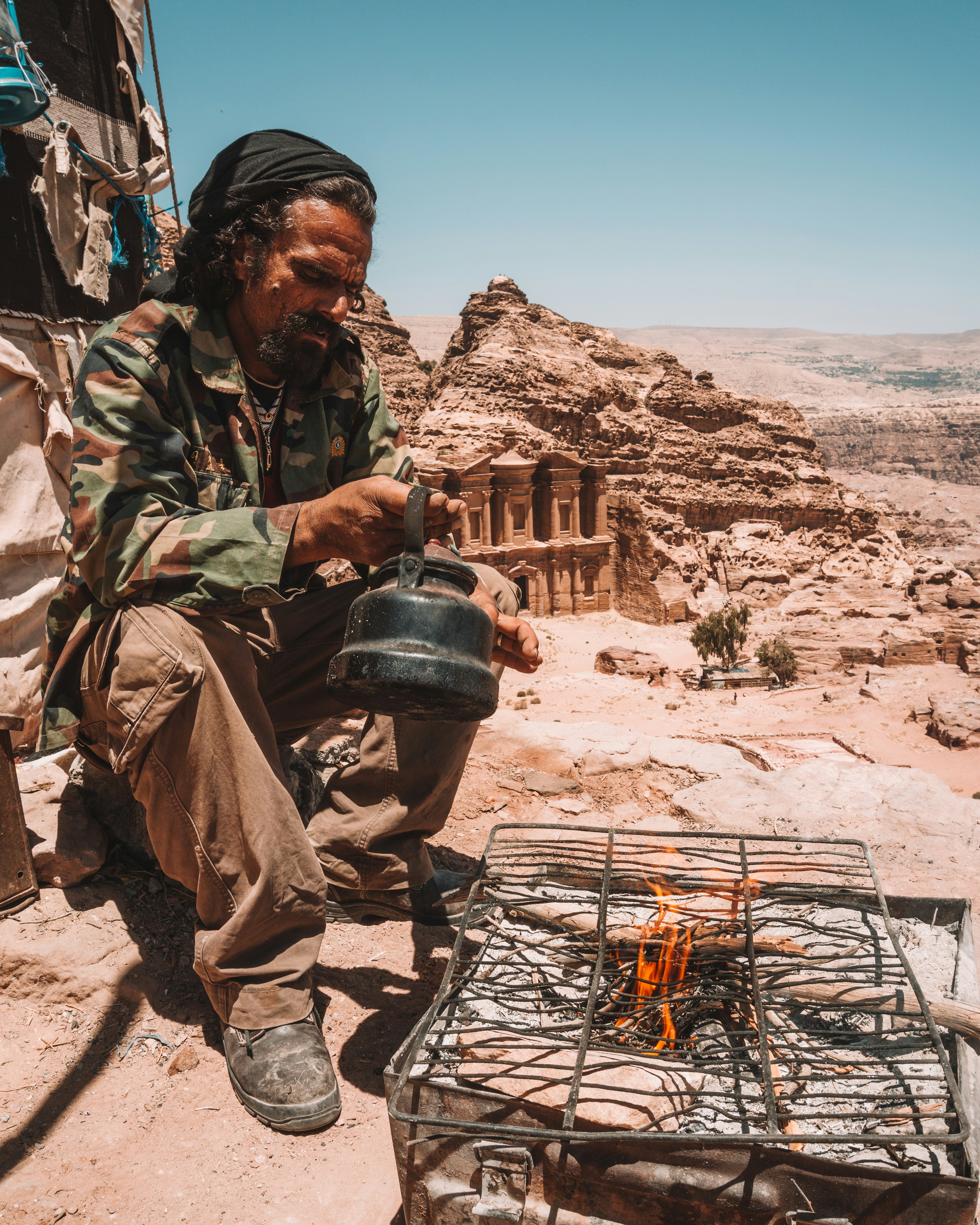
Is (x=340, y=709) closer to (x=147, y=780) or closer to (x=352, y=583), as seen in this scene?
(x=352, y=583)

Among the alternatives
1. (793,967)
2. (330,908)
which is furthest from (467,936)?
(793,967)

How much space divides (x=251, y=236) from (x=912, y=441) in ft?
276

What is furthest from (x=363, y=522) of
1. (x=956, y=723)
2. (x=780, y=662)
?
(x=780, y=662)

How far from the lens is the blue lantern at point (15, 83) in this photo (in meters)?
Result: 4.06

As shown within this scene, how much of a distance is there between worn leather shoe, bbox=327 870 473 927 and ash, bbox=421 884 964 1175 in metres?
0.32

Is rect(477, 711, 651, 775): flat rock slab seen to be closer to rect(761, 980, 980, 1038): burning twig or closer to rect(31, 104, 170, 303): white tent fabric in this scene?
rect(761, 980, 980, 1038): burning twig

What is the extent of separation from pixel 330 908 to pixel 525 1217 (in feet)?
4.51

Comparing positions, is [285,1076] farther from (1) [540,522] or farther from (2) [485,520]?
(1) [540,522]

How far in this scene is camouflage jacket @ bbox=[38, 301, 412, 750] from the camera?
7.18 ft

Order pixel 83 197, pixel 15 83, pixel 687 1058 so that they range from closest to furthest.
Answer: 1. pixel 687 1058
2. pixel 15 83
3. pixel 83 197

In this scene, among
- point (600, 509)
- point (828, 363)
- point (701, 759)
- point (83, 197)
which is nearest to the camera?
point (701, 759)

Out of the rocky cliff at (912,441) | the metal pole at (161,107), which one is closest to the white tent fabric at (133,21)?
the metal pole at (161,107)

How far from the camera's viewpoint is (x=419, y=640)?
1938 mm

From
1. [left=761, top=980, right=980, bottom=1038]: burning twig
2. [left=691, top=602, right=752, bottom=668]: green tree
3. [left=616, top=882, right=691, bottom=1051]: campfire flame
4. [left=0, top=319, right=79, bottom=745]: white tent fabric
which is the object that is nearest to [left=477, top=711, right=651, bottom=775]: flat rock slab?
[left=616, top=882, right=691, bottom=1051]: campfire flame
